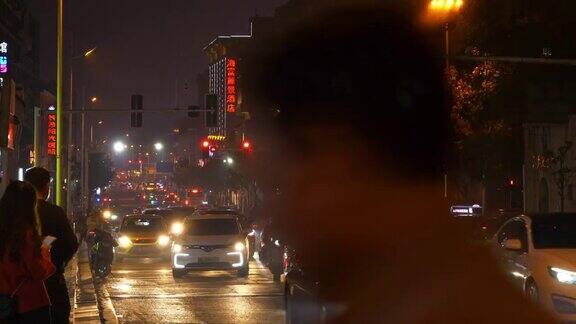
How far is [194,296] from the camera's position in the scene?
1917cm

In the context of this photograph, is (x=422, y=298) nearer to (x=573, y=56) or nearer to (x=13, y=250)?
(x=13, y=250)

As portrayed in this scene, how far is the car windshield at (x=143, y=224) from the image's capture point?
101ft

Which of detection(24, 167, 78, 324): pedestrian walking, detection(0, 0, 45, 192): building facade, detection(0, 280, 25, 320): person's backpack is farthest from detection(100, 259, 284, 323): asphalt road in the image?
detection(0, 0, 45, 192): building facade

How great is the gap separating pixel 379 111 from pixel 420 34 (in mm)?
3708

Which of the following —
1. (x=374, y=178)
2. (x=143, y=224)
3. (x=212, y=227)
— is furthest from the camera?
(x=143, y=224)

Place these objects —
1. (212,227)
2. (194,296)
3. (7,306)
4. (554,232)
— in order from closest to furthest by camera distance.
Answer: (7,306) → (554,232) → (194,296) → (212,227)

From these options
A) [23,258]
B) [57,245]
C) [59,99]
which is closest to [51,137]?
[59,99]

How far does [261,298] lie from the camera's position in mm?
18609

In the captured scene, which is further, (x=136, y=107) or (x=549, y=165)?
(x=549, y=165)

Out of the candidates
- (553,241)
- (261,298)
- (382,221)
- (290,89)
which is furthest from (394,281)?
(290,89)

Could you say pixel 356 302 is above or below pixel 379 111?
below

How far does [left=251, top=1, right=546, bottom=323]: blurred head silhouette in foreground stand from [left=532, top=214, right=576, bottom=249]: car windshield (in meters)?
1.51

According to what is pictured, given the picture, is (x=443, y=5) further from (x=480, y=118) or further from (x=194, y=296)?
(x=194, y=296)

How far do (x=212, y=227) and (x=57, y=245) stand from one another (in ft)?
57.3
